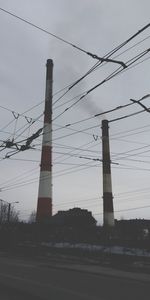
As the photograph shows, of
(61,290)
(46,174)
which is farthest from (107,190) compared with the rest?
(61,290)

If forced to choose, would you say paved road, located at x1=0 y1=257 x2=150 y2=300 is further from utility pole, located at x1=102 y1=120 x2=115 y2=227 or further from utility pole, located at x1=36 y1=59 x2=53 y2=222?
utility pole, located at x1=102 y1=120 x2=115 y2=227

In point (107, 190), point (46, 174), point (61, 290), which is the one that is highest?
point (46, 174)

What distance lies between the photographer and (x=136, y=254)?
30.2 metres

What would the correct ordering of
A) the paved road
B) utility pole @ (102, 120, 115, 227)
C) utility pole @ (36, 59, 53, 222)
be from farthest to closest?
utility pole @ (102, 120, 115, 227) < utility pole @ (36, 59, 53, 222) < the paved road

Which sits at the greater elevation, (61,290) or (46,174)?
(46,174)

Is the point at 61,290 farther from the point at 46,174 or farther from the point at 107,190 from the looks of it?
the point at 107,190

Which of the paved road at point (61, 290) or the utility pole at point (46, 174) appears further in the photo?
the utility pole at point (46, 174)

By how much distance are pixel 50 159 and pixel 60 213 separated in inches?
1061

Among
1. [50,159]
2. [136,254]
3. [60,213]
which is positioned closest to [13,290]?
[136,254]

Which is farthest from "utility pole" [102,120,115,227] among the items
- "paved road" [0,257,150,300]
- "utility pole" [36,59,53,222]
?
"paved road" [0,257,150,300]

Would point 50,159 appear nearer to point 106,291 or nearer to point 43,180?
point 43,180

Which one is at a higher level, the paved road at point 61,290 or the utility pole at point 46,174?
the utility pole at point 46,174

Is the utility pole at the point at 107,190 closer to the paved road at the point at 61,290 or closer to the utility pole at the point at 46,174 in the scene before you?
the utility pole at the point at 46,174

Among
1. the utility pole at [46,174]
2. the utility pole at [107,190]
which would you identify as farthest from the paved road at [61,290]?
the utility pole at [107,190]
